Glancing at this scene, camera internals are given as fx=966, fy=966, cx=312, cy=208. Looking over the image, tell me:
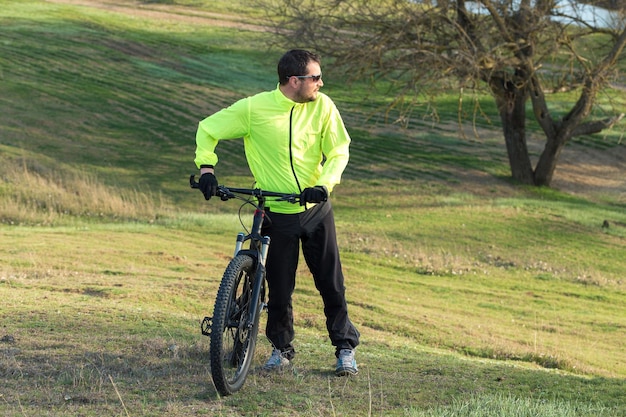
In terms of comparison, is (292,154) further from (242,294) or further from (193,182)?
Result: (242,294)

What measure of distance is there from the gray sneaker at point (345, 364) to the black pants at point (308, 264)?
0.18ft

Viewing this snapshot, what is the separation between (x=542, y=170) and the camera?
84.7 ft

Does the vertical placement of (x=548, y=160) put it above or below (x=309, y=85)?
below

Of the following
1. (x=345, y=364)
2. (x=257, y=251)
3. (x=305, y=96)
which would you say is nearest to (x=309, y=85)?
(x=305, y=96)

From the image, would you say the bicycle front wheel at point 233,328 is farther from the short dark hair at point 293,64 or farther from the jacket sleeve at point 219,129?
the short dark hair at point 293,64

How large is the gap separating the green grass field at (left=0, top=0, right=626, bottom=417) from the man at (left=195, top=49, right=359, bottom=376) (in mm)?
706

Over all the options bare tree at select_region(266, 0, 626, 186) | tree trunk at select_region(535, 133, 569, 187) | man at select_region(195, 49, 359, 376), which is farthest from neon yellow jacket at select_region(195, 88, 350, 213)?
tree trunk at select_region(535, 133, 569, 187)

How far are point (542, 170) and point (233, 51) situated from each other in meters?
21.1

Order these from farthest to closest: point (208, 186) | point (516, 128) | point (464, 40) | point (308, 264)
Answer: point (516, 128)
point (464, 40)
point (308, 264)
point (208, 186)

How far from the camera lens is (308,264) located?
6.18 metres

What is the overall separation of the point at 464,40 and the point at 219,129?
1593 cm

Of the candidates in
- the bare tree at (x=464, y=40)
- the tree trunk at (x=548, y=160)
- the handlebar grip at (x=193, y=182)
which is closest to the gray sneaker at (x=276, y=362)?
the handlebar grip at (x=193, y=182)

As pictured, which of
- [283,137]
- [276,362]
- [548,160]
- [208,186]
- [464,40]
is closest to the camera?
[208,186]

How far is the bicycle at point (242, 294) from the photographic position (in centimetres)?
562
